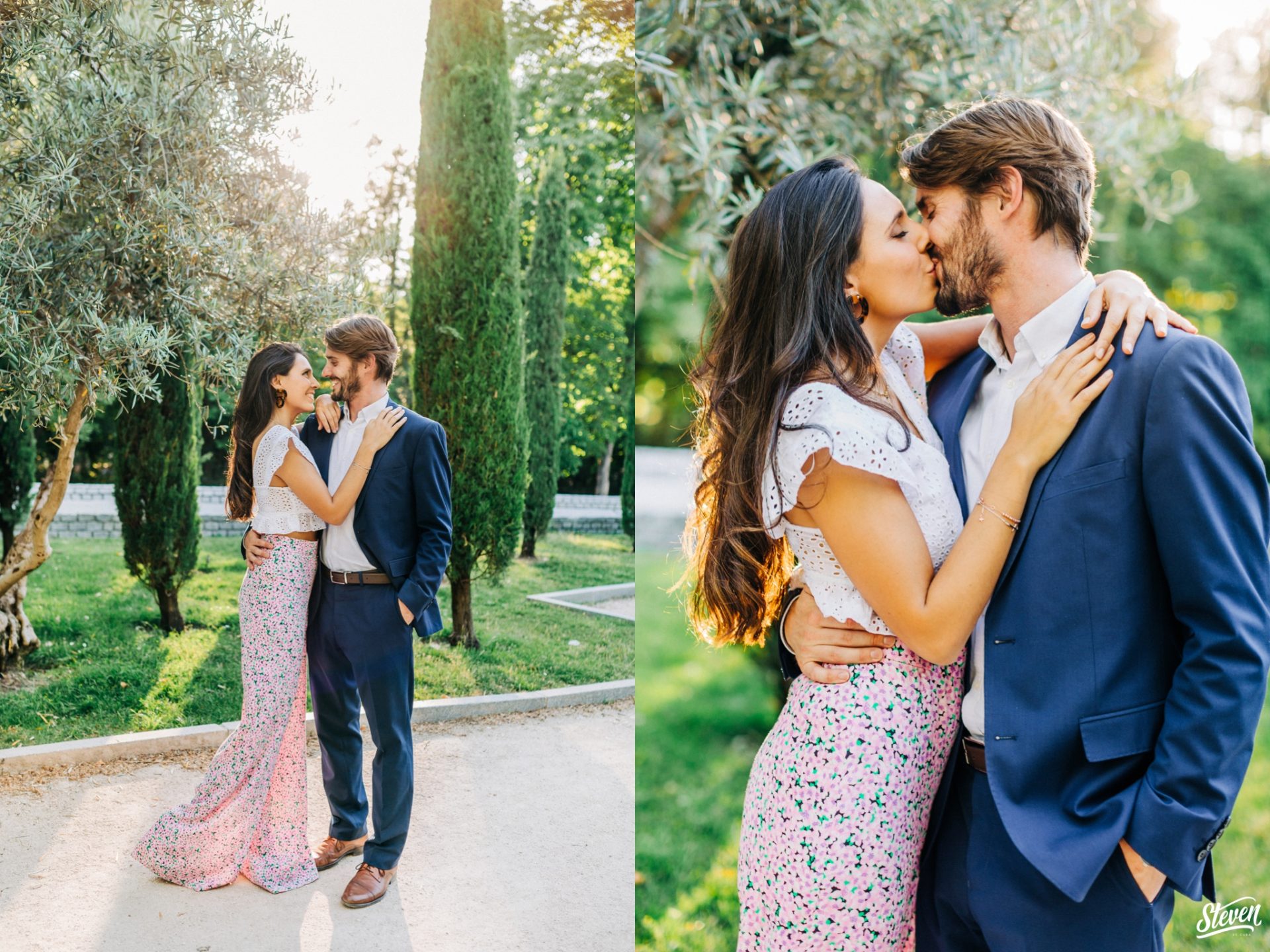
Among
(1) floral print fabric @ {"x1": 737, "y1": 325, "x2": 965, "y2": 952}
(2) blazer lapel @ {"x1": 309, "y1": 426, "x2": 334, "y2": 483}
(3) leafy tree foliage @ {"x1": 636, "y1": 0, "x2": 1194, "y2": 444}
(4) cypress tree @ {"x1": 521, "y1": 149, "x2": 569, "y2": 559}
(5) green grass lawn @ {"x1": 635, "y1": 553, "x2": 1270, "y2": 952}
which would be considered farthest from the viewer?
(5) green grass lawn @ {"x1": 635, "y1": 553, "x2": 1270, "y2": 952}

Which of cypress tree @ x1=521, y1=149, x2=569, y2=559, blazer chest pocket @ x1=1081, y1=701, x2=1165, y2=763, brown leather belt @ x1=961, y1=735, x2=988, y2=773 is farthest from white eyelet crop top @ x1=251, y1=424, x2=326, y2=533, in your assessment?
blazer chest pocket @ x1=1081, y1=701, x2=1165, y2=763

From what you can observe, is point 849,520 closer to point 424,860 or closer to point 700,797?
point 424,860

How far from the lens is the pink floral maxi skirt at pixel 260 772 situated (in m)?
2.33

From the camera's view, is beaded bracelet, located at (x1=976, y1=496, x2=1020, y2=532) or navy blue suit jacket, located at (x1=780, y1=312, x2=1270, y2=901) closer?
navy blue suit jacket, located at (x1=780, y1=312, x2=1270, y2=901)

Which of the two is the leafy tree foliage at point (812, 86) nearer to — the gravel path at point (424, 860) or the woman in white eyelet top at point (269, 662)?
the gravel path at point (424, 860)

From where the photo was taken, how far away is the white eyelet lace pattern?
1.52 m

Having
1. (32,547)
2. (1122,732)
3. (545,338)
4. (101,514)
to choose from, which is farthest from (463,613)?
(1122,732)

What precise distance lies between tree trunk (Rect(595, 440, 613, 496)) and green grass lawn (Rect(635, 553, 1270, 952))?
0.33m

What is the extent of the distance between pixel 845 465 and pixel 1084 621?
44 cm

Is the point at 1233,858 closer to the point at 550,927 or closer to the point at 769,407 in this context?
the point at 550,927

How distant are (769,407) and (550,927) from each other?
192 centimetres

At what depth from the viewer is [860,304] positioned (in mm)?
1689

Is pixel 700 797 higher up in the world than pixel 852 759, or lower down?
lower down

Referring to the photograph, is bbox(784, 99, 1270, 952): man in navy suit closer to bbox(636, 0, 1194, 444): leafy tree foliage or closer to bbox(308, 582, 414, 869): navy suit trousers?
bbox(308, 582, 414, 869): navy suit trousers
